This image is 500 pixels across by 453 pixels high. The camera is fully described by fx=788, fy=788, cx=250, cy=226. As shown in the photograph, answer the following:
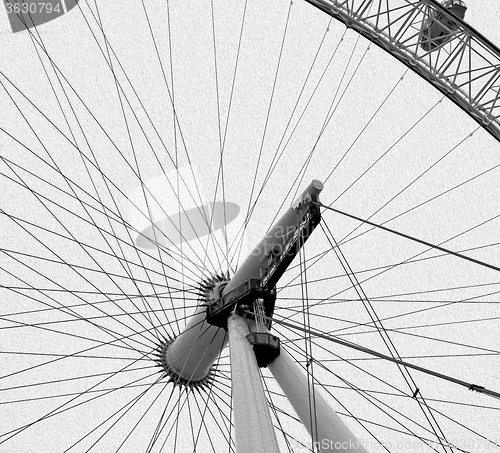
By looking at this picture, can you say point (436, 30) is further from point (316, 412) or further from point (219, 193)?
point (316, 412)

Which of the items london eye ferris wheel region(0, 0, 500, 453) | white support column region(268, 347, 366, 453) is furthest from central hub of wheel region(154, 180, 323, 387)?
london eye ferris wheel region(0, 0, 500, 453)

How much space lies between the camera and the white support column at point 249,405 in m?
9.44

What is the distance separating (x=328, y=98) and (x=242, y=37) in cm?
326

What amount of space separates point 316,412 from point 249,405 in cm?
197

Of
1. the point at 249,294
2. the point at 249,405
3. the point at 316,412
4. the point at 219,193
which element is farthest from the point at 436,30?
the point at 249,405

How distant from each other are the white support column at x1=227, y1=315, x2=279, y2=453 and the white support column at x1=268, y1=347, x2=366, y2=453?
0.72m

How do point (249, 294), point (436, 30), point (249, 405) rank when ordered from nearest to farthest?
point (249, 405) < point (249, 294) < point (436, 30)

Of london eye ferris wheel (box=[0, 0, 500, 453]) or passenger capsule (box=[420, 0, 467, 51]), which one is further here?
london eye ferris wheel (box=[0, 0, 500, 453])

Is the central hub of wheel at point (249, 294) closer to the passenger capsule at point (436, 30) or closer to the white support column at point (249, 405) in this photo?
the white support column at point (249, 405)

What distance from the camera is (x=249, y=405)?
10.2m

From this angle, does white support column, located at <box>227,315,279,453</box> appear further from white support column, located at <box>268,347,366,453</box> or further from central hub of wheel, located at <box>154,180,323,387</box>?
white support column, located at <box>268,347,366,453</box>

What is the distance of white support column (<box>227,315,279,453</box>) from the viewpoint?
944cm

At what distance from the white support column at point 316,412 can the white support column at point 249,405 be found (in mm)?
717

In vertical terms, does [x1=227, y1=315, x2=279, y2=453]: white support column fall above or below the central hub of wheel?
below
